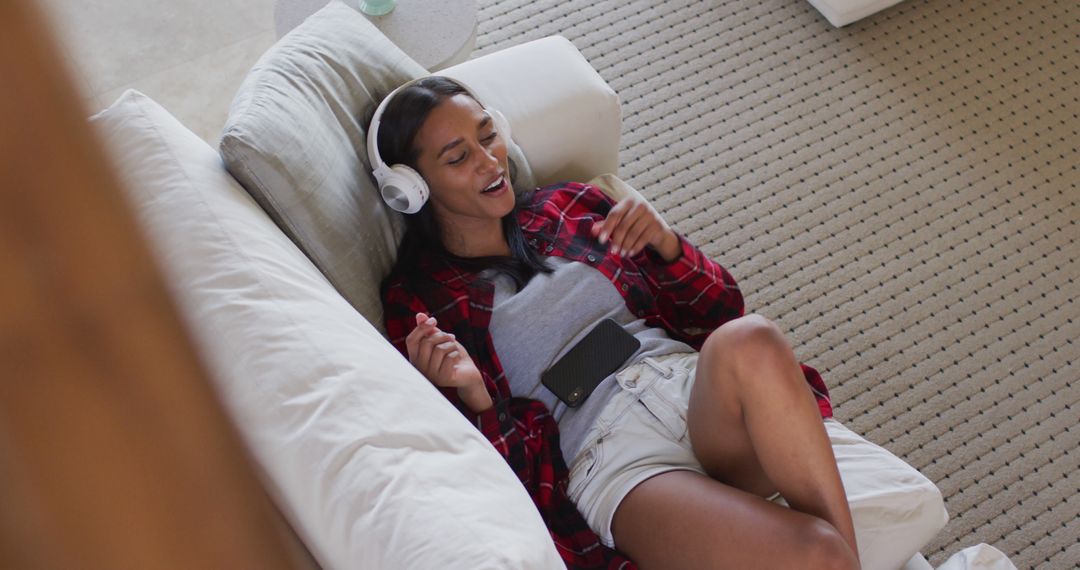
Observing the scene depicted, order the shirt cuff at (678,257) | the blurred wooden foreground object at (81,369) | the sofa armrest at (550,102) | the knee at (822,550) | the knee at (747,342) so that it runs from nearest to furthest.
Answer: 1. the blurred wooden foreground object at (81,369)
2. the knee at (822,550)
3. the knee at (747,342)
4. the shirt cuff at (678,257)
5. the sofa armrest at (550,102)

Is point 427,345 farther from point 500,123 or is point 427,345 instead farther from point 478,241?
point 500,123

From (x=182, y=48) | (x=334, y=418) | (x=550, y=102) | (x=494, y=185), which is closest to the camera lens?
(x=334, y=418)

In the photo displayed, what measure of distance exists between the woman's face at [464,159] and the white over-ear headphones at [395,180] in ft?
0.13

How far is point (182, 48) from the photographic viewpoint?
2570 millimetres

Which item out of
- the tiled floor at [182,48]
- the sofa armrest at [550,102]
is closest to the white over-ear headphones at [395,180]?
the sofa armrest at [550,102]

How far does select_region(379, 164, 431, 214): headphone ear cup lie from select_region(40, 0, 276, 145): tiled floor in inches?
41.7

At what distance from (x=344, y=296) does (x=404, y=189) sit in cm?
18

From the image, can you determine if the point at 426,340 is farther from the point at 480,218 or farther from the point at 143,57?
the point at 143,57

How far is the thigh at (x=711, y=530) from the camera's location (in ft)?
3.83

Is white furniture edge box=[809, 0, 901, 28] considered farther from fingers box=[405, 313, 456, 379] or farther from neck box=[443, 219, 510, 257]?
fingers box=[405, 313, 456, 379]


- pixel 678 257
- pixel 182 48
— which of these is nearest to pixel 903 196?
pixel 678 257

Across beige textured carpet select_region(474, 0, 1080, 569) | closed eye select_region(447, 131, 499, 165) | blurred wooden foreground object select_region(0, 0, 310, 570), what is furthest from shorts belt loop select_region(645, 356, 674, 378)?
blurred wooden foreground object select_region(0, 0, 310, 570)

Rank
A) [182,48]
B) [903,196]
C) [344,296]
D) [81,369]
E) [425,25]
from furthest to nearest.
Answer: [182,48]
[903,196]
[425,25]
[344,296]
[81,369]

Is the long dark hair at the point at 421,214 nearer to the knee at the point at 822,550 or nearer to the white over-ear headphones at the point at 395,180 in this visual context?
the white over-ear headphones at the point at 395,180
